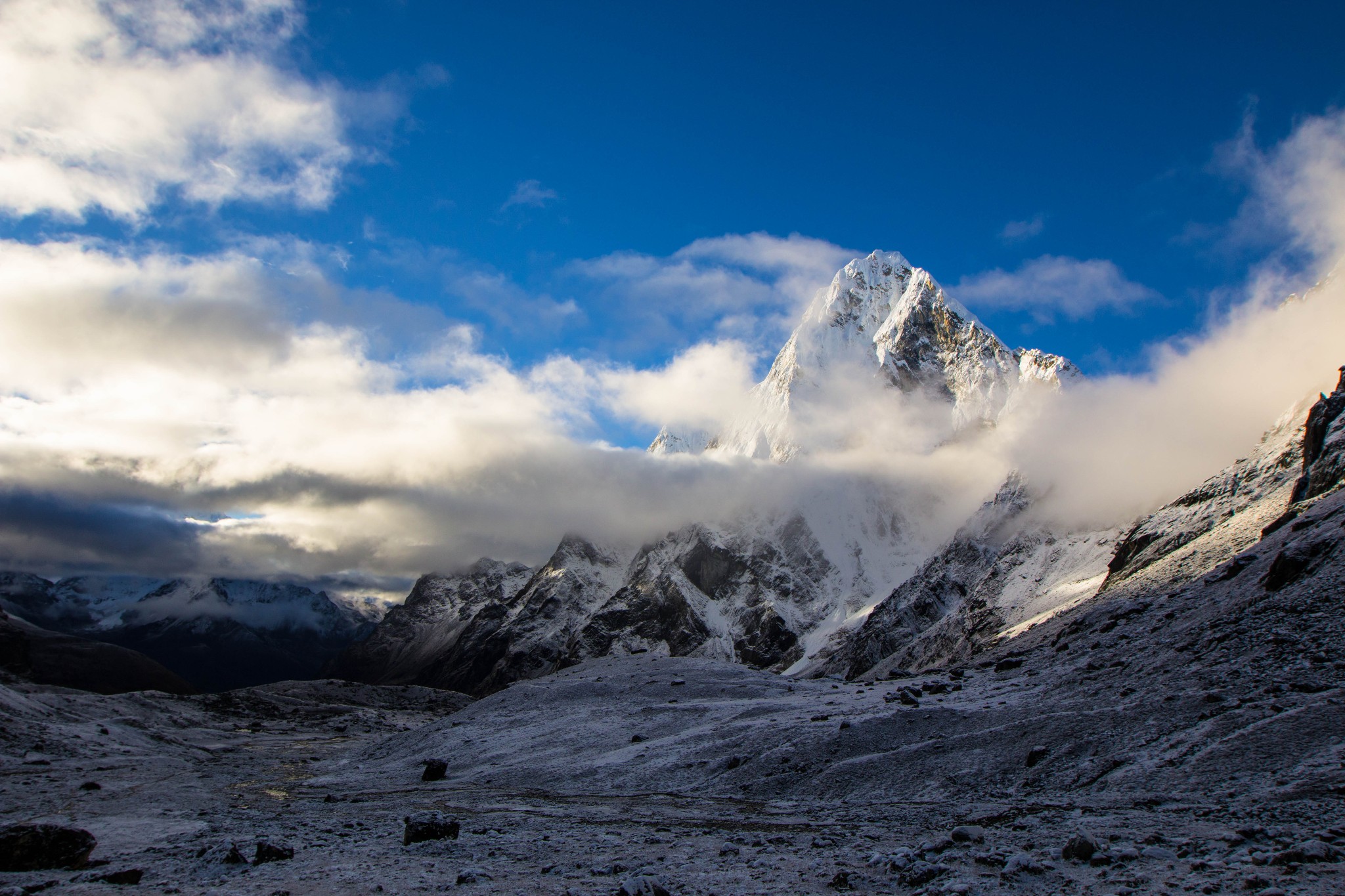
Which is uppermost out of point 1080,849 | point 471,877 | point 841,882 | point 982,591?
point 982,591

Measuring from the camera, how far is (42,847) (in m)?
15.2

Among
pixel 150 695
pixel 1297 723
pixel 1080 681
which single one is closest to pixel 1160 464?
pixel 1080 681

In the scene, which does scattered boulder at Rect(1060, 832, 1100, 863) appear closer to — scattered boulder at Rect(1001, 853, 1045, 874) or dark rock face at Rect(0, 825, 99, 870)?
scattered boulder at Rect(1001, 853, 1045, 874)

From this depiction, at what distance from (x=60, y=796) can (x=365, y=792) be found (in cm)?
1505

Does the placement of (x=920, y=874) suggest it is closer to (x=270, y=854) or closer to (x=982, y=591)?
(x=270, y=854)

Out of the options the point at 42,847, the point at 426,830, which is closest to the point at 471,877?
the point at 426,830

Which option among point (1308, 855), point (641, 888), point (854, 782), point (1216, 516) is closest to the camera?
point (1308, 855)

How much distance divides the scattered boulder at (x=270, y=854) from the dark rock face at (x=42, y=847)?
12.1 feet

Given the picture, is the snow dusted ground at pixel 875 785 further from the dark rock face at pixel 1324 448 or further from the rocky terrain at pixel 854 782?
the dark rock face at pixel 1324 448

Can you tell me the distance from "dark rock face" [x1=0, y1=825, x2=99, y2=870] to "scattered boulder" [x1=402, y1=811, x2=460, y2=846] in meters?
6.48

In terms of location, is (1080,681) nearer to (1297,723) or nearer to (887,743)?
(887,743)

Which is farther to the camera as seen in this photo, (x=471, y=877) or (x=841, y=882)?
(x=471, y=877)

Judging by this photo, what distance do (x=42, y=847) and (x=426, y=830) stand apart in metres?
7.55

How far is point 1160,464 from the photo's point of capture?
6280 inches
